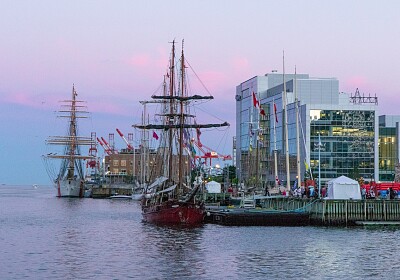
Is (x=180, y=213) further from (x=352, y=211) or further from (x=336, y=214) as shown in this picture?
(x=352, y=211)

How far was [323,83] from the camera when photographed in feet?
588

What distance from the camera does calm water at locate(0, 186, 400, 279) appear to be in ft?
153

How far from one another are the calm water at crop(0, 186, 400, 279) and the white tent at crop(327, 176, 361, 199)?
5.73 m

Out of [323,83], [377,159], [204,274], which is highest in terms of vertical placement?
[323,83]

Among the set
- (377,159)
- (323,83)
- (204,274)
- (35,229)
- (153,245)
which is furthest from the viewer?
(323,83)

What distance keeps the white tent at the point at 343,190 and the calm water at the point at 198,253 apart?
5730 mm

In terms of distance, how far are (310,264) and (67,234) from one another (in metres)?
32.3

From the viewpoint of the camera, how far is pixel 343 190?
81.6 meters

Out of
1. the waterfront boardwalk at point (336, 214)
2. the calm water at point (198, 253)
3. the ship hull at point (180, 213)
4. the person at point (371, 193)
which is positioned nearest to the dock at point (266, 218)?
the waterfront boardwalk at point (336, 214)

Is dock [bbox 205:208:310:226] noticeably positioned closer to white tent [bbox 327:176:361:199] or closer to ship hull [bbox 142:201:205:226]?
ship hull [bbox 142:201:205:226]

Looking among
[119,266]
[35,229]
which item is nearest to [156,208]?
[35,229]

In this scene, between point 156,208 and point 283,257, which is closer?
point 283,257

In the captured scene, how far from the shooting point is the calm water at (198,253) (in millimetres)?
46594

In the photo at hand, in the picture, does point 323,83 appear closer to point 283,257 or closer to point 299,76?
point 299,76
